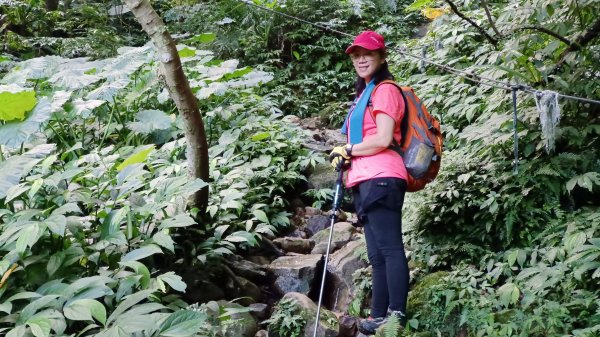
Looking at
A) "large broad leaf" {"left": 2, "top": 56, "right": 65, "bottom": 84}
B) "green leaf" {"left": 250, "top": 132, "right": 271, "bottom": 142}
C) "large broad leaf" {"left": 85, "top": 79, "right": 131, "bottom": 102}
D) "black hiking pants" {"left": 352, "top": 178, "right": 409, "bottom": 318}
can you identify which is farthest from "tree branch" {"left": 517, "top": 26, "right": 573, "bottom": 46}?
"large broad leaf" {"left": 2, "top": 56, "right": 65, "bottom": 84}

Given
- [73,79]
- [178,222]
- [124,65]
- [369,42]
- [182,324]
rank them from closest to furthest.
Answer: [182,324]
[369,42]
[178,222]
[73,79]
[124,65]

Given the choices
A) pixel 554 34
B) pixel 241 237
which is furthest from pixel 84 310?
pixel 554 34

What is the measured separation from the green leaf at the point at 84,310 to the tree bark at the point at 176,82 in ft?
5.66

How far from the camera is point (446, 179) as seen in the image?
14.3ft

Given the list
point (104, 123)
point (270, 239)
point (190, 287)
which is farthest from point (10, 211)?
point (104, 123)

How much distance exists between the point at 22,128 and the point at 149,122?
6.56 ft

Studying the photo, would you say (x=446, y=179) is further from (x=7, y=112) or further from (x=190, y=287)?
(x=7, y=112)

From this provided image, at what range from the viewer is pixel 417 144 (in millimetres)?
3189

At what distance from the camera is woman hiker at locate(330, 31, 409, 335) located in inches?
124

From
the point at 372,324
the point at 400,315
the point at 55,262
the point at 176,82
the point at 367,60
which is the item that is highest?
the point at 367,60

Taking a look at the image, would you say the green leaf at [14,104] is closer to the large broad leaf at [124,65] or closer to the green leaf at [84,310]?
the large broad leaf at [124,65]

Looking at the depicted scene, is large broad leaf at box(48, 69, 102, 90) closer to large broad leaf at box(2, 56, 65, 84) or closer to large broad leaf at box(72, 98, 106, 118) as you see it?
large broad leaf at box(72, 98, 106, 118)

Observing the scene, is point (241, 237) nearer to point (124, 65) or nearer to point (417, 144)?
point (417, 144)

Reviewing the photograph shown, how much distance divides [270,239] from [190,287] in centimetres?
142
